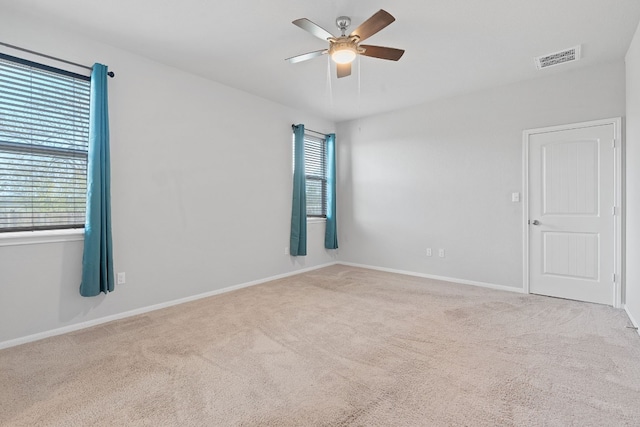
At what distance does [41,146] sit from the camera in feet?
8.82

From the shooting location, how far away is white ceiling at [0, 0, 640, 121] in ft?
8.11

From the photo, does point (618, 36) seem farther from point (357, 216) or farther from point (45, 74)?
point (45, 74)

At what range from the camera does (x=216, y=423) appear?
64.2 inches

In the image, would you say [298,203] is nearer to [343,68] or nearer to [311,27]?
[343,68]

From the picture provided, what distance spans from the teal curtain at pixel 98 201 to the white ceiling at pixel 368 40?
560 mm

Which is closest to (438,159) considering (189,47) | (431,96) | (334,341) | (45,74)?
(431,96)

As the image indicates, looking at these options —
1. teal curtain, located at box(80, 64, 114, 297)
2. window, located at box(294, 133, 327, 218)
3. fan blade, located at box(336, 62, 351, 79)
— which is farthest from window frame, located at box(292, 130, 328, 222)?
teal curtain, located at box(80, 64, 114, 297)

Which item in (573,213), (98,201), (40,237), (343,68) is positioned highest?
(343,68)

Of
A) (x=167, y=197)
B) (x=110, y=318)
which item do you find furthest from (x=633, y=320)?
(x=110, y=318)

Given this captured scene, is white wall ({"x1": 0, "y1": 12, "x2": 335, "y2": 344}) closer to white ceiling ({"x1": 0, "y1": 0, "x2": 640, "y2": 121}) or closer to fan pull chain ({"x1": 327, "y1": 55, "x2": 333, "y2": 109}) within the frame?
white ceiling ({"x1": 0, "y1": 0, "x2": 640, "y2": 121})

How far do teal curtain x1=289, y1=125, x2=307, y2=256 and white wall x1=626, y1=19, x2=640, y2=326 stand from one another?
378cm

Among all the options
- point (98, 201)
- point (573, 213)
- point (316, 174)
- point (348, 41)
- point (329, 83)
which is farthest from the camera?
point (316, 174)

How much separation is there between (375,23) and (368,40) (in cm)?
82

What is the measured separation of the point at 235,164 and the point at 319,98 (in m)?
1.55
